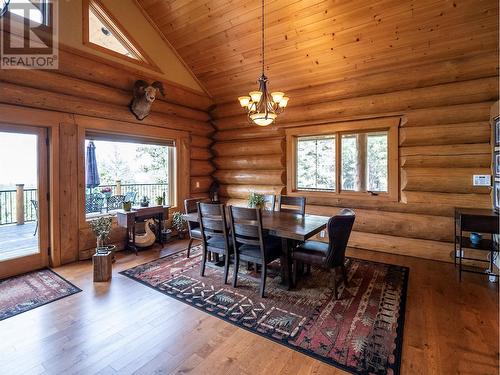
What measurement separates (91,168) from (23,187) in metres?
1.04

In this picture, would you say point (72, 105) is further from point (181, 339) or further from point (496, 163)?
point (496, 163)

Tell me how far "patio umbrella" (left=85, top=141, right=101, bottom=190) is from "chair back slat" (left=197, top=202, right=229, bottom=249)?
2.39 meters

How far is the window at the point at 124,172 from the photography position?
15.1 feet

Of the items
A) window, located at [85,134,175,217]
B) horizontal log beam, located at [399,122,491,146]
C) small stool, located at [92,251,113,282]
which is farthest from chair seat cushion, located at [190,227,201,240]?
horizontal log beam, located at [399,122,491,146]

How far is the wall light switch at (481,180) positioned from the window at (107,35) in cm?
572

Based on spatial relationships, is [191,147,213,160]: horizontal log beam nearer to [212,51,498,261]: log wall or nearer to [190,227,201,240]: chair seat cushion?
[212,51,498,261]: log wall

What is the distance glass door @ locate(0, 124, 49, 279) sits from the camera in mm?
3624

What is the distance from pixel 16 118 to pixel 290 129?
4.38 m

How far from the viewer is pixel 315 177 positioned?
5.42m

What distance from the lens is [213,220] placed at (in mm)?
3340

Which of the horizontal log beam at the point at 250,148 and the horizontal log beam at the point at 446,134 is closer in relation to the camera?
the horizontal log beam at the point at 446,134

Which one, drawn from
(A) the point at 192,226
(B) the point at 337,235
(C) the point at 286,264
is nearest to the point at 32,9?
(A) the point at 192,226

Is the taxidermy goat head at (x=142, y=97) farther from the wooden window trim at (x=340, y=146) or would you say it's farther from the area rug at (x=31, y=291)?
the area rug at (x=31, y=291)

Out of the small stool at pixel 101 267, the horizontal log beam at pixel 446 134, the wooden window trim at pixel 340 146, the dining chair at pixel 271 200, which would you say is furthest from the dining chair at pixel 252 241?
the horizontal log beam at pixel 446 134
